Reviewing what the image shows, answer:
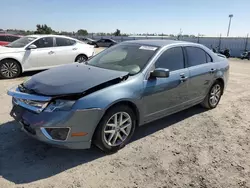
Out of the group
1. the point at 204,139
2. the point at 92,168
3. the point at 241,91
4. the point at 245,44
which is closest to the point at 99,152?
the point at 92,168

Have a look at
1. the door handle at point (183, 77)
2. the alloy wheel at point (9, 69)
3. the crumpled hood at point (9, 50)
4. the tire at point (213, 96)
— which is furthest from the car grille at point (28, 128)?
the crumpled hood at point (9, 50)

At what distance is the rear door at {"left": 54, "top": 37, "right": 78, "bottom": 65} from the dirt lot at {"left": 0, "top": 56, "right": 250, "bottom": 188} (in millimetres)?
4474

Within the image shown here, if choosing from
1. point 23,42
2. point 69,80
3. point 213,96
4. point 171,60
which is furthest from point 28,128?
point 23,42

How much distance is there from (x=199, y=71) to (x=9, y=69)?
6100 mm

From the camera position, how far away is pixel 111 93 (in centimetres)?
327

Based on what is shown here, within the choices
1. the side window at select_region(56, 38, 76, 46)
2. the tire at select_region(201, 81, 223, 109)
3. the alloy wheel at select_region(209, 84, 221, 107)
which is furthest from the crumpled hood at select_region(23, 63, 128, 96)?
the side window at select_region(56, 38, 76, 46)

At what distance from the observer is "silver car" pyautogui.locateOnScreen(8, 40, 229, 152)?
9.95ft

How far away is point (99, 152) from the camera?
140 inches

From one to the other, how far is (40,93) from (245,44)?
30477mm

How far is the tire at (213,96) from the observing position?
17.7 feet

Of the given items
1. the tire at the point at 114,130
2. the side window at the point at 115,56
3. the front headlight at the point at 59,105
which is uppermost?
the side window at the point at 115,56

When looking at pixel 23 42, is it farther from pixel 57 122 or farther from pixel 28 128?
pixel 57 122

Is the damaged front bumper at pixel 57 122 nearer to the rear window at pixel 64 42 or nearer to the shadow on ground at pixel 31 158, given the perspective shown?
the shadow on ground at pixel 31 158

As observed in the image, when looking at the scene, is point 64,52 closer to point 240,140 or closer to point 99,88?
point 99,88
